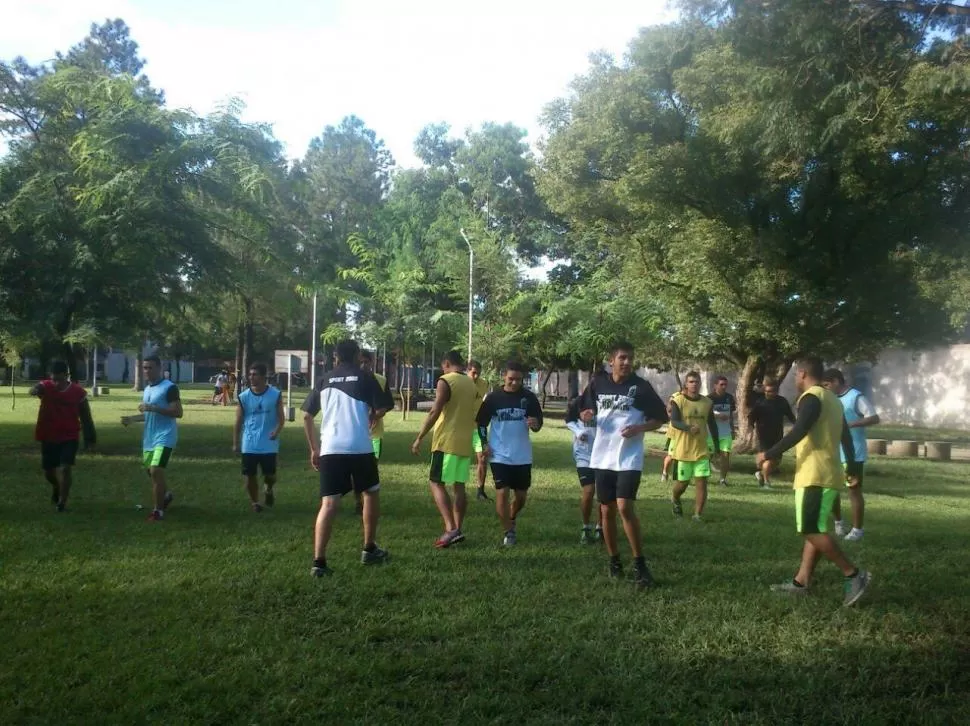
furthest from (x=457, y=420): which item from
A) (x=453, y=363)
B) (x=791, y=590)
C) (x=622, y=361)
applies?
(x=791, y=590)

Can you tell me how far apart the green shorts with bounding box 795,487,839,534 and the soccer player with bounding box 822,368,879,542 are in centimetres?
224

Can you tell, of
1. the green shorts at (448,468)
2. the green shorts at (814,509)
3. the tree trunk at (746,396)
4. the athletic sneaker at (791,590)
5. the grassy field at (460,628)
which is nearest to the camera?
the grassy field at (460,628)

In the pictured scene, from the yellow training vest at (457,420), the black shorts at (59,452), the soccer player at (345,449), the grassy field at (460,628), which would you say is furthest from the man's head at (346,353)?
the black shorts at (59,452)

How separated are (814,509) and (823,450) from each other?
1.48ft

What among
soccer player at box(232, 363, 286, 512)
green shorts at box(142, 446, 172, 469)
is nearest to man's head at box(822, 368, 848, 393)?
soccer player at box(232, 363, 286, 512)

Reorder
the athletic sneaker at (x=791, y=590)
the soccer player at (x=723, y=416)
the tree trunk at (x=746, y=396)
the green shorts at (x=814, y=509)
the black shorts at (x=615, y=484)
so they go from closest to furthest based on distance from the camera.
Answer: the green shorts at (x=814, y=509), the athletic sneaker at (x=791, y=590), the black shorts at (x=615, y=484), the soccer player at (x=723, y=416), the tree trunk at (x=746, y=396)

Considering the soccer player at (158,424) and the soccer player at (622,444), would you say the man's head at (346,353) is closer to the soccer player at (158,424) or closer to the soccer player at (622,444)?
the soccer player at (622,444)

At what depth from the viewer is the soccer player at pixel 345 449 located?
263 inches

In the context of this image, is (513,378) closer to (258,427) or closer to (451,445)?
(451,445)

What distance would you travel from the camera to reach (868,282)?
15.3m

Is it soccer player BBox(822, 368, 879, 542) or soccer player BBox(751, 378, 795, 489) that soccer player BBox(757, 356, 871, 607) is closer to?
soccer player BBox(822, 368, 879, 542)

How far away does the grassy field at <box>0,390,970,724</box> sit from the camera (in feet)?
14.0

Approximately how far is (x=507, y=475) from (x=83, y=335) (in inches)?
398

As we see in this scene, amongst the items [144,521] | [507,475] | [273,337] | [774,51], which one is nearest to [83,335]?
[144,521]
